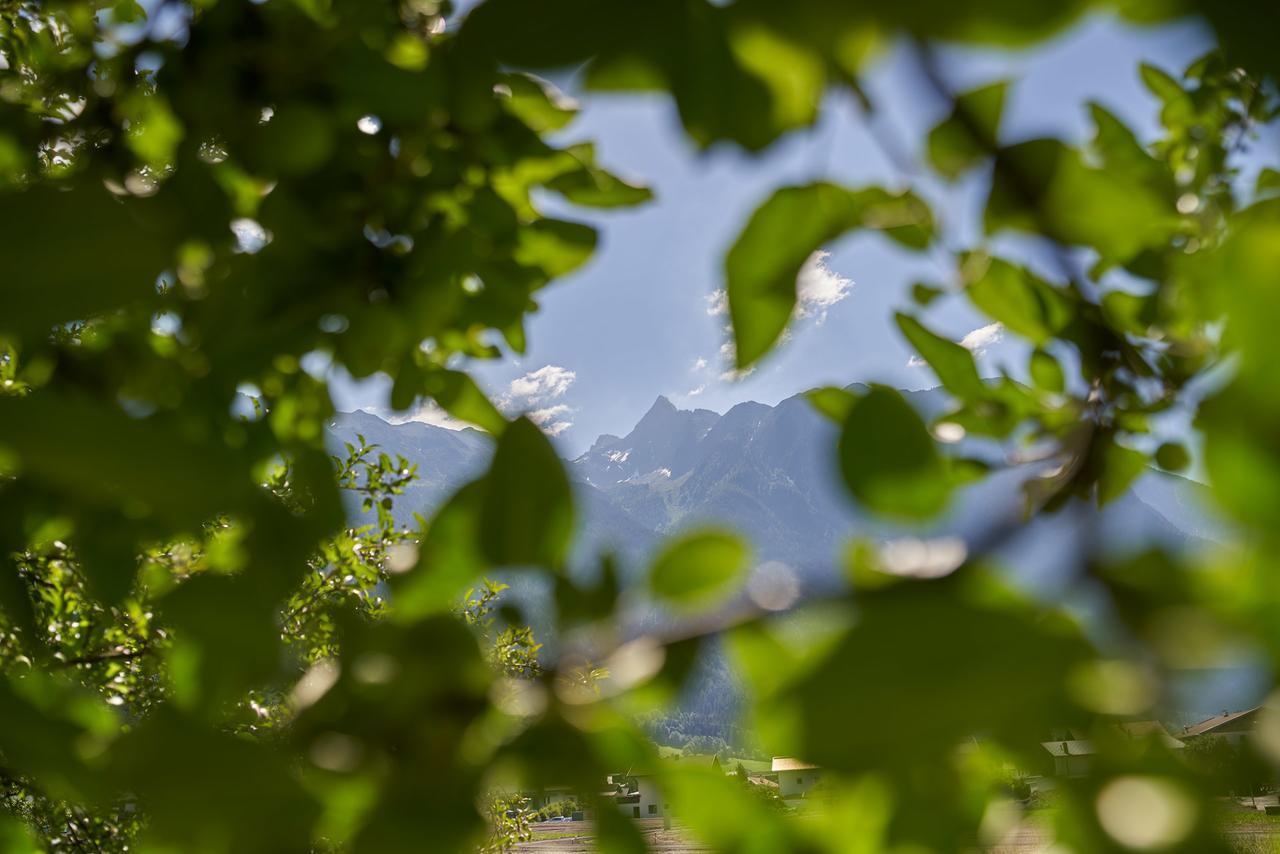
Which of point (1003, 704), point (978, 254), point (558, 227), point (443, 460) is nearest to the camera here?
point (1003, 704)

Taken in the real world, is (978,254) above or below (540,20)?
below

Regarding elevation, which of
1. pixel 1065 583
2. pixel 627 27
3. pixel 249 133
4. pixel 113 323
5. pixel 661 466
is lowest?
pixel 661 466

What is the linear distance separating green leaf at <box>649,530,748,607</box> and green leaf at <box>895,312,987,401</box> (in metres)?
0.16

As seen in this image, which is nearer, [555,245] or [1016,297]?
[1016,297]

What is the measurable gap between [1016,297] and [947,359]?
6cm

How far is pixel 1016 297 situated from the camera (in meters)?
0.42

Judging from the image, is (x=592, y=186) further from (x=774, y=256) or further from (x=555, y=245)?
(x=774, y=256)

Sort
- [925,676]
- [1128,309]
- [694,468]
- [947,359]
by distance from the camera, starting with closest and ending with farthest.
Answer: [925,676], [947,359], [1128,309], [694,468]

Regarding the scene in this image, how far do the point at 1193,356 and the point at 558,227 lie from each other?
0.53 metres

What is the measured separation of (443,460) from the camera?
68875 millimetres

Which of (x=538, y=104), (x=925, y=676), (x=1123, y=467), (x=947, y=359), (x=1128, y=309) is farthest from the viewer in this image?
(x=538, y=104)

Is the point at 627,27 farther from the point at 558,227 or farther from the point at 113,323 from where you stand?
the point at 113,323

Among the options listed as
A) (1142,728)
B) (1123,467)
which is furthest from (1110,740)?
(1123,467)

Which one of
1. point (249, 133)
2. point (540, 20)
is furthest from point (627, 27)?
point (249, 133)
